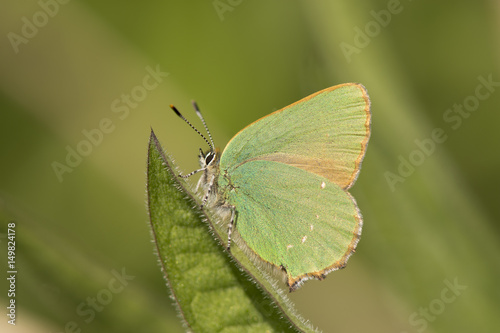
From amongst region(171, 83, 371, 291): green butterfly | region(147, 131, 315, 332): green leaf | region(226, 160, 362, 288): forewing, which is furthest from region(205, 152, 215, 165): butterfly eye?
region(147, 131, 315, 332): green leaf

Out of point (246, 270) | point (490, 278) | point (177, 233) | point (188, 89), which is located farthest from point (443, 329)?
point (188, 89)

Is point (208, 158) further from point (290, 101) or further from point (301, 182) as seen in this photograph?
point (290, 101)

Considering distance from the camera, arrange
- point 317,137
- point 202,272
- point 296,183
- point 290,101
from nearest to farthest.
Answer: point 202,272
point 317,137
point 296,183
point 290,101

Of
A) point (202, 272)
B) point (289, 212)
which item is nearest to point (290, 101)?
point (289, 212)

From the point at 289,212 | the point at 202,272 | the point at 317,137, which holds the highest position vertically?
the point at 202,272

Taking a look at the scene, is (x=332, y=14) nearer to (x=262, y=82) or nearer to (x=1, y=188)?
(x=262, y=82)

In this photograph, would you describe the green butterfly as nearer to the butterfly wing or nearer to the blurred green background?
the butterfly wing
